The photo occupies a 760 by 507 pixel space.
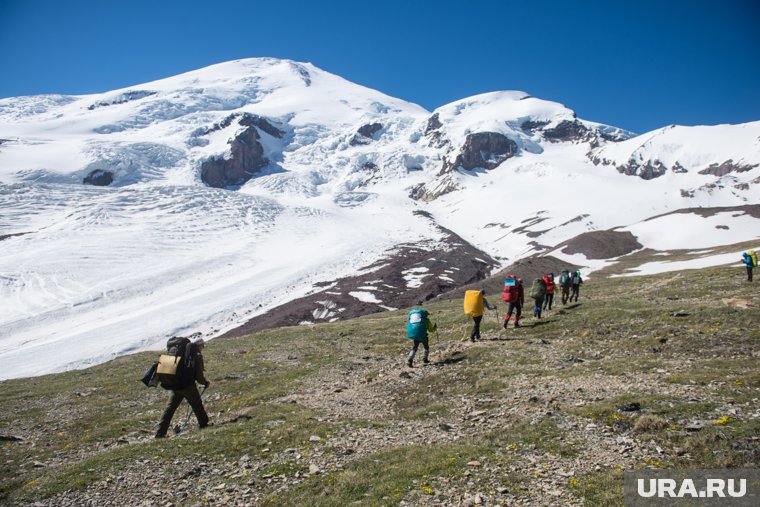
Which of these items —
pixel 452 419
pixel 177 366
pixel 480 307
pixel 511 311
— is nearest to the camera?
pixel 452 419

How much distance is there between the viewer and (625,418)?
11617 mm

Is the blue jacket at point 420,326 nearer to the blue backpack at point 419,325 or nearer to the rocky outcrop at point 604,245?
the blue backpack at point 419,325

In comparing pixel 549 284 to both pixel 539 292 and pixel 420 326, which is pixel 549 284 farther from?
pixel 420 326

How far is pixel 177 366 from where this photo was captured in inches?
577

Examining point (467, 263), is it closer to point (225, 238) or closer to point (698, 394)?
point (225, 238)

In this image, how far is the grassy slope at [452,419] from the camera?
984 cm

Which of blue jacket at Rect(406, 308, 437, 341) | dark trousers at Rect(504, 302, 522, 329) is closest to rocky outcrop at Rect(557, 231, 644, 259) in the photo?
dark trousers at Rect(504, 302, 522, 329)

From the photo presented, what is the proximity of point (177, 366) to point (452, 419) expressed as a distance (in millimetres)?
9145

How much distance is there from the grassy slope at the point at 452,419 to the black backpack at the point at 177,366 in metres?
1.80

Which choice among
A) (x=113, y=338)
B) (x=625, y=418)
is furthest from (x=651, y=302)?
(x=113, y=338)

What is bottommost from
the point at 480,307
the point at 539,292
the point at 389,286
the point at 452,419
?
the point at 389,286

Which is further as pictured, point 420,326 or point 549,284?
point 549,284

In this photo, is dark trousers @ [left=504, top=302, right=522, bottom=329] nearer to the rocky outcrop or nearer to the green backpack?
the green backpack

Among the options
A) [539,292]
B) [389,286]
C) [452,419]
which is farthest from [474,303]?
[389,286]
